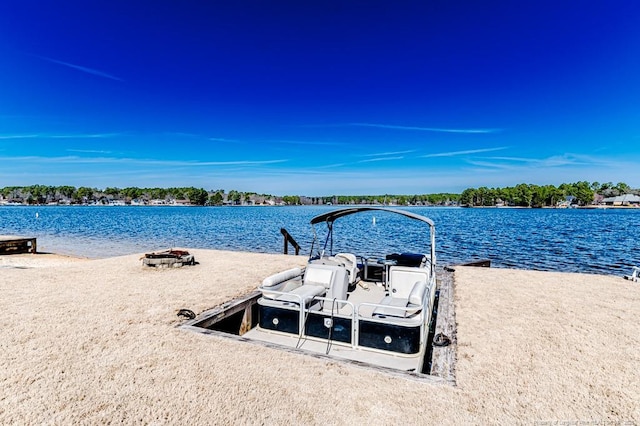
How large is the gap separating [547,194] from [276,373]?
19886cm

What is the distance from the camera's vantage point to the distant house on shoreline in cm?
18175

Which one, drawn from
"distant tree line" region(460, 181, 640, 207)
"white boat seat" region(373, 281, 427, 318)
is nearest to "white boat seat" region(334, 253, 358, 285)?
"white boat seat" region(373, 281, 427, 318)

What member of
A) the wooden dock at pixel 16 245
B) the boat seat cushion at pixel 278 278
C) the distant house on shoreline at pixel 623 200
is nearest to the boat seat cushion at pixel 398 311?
the boat seat cushion at pixel 278 278

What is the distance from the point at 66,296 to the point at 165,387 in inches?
228

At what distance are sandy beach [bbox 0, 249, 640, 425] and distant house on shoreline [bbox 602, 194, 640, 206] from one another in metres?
235

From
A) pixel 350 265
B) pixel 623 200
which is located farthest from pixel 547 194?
pixel 350 265

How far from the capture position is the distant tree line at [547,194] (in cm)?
17000

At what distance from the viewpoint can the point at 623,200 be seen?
185 metres

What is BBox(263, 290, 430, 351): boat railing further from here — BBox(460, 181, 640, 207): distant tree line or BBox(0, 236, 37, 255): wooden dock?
BBox(460, 181, 640, 207): distant tree line

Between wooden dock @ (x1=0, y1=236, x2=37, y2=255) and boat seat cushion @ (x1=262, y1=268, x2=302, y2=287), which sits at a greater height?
boat seat cushion @ (x1=262, y1=268, x2=302, y2=287)

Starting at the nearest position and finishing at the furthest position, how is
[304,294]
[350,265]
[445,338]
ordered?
[445,338], [304,294], [350,265]

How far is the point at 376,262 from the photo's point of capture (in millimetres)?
10273

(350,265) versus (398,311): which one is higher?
(350,265)

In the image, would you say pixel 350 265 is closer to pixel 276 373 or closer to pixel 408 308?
pixel 408 308
